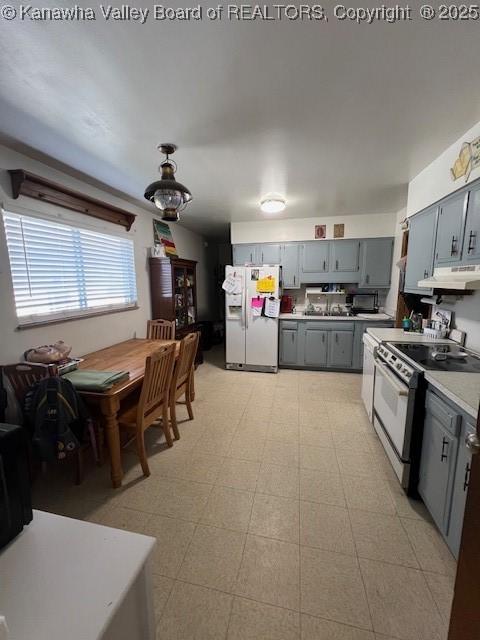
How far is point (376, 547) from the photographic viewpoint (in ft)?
4.81

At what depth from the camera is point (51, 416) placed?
1650mm

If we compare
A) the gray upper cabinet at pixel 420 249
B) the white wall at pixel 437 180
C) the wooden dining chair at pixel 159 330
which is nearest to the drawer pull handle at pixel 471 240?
the white wall at pixel 437 180

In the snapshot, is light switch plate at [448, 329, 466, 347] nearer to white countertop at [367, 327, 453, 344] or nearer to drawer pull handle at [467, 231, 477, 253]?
white countertop at [367, 327, 453, 344]

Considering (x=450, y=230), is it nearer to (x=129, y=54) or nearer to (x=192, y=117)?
(x=192, y=117)

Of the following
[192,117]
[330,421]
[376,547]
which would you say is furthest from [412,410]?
[192,117]

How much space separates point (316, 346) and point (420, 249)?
2.00 meters

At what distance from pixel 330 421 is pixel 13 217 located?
332cm

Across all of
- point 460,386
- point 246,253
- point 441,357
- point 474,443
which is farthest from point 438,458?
point 246,253

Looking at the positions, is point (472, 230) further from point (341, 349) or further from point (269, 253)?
point (269, 253)

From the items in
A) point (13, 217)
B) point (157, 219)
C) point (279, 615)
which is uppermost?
point (157, 219)

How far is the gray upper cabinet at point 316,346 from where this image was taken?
13.3ft

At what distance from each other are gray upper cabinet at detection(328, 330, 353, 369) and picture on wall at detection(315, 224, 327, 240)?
58.5 inches

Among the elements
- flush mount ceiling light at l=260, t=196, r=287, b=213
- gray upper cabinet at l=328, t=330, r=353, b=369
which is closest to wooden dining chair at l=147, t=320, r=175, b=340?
flush mount ceiling light at l=260, t=196, r=287, b=213

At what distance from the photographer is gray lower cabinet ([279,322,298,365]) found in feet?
13.6
